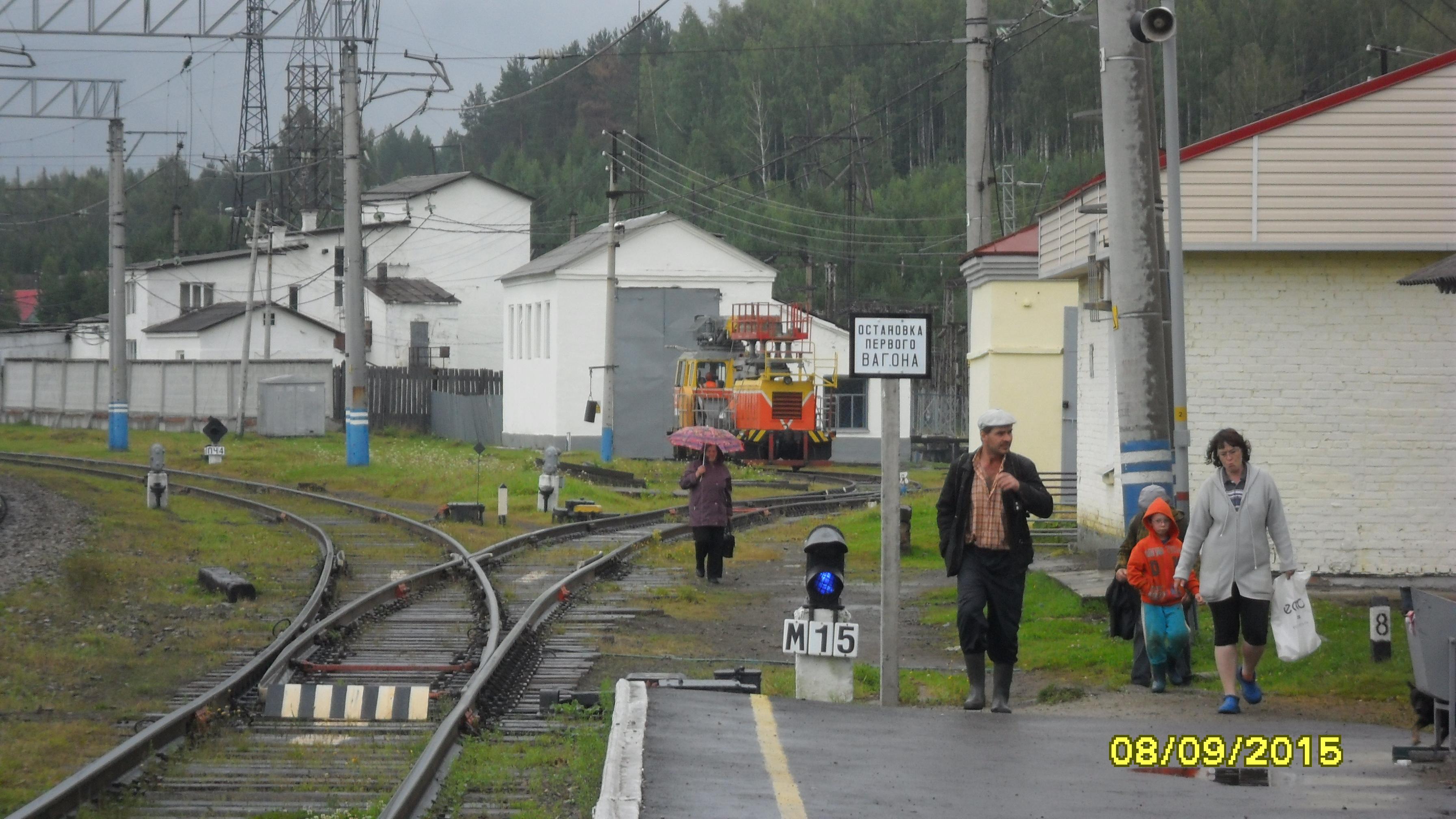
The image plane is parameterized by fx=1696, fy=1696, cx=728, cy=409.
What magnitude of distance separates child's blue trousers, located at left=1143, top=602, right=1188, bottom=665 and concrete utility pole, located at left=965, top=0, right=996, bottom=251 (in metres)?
13.9

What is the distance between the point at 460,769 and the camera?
9.12m

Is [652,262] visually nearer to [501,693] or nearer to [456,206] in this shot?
[456,206]

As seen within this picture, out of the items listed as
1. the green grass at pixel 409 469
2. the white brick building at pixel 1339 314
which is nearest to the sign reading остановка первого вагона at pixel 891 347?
the white brick building at pixel 1339 314

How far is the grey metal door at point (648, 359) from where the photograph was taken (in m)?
50.3

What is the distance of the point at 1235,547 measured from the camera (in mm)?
10422

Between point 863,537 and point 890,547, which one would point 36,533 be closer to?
point 863,537

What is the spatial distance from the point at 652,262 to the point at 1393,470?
36588 millimetres

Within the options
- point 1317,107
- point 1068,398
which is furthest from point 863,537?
point 1317,107

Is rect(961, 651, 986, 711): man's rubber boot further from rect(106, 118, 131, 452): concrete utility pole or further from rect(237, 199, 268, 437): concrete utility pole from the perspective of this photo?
rect(237, 199, 268, 437): concrete utility pole

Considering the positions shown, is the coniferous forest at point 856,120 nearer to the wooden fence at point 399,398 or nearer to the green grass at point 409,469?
the wooden fence at point 399,398

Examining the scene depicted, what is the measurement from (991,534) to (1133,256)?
10.4 ft

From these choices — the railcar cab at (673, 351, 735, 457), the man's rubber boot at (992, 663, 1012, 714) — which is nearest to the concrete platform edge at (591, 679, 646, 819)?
the man's rubber boot at (992, 663, 1012, 714)

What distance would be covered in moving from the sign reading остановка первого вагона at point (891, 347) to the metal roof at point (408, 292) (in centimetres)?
6265
